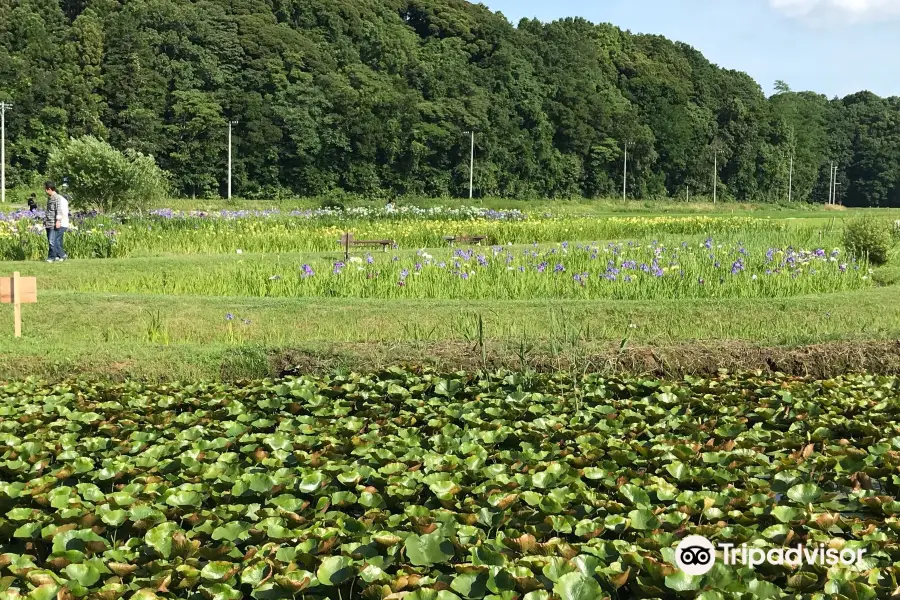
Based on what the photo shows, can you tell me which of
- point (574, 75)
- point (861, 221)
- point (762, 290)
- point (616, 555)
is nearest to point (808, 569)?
point (616, 555)

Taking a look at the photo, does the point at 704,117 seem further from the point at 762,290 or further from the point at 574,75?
the point at 762,290

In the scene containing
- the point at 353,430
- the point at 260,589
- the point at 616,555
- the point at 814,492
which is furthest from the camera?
the point at 353,430

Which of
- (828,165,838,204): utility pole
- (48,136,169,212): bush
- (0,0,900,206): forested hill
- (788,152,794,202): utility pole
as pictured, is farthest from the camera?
(828,165,838,204): utility pole

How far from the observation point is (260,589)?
2.30m

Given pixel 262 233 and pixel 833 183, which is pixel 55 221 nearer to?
pixel 262 233

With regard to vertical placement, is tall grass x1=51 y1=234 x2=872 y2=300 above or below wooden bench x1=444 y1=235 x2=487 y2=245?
below

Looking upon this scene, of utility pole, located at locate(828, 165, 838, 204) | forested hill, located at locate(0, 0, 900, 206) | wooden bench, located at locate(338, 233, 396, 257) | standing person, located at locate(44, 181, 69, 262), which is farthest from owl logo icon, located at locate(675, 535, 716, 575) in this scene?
utility pole, located at locate(828, 165, 838, 204)

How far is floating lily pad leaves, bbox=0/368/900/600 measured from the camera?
2352 millimetres

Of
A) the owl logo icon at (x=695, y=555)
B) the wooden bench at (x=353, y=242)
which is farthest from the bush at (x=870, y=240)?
the owl logo icon at (x=695, y=555)

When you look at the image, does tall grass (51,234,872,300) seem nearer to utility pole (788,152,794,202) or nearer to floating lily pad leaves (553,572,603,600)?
floating lily pad leaves (553,572,603,600)

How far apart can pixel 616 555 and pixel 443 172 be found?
48.9 metres

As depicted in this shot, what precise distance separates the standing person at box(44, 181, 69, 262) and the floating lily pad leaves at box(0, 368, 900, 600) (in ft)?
23.0

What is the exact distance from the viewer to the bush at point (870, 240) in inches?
483

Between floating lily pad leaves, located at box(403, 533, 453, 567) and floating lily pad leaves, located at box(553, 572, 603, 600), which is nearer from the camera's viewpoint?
floating lily pad leaves, located at box(553, 572, 603, 600)
